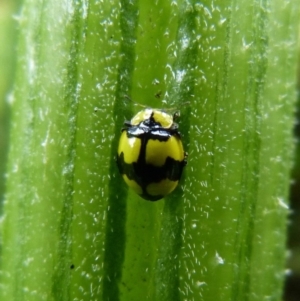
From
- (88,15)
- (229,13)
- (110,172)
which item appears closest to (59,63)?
(88,15)

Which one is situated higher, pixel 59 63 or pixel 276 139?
pixel 59 63

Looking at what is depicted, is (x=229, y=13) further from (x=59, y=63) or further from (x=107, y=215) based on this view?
(x=107, y=215)

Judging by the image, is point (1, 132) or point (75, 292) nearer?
point (75, 292)
